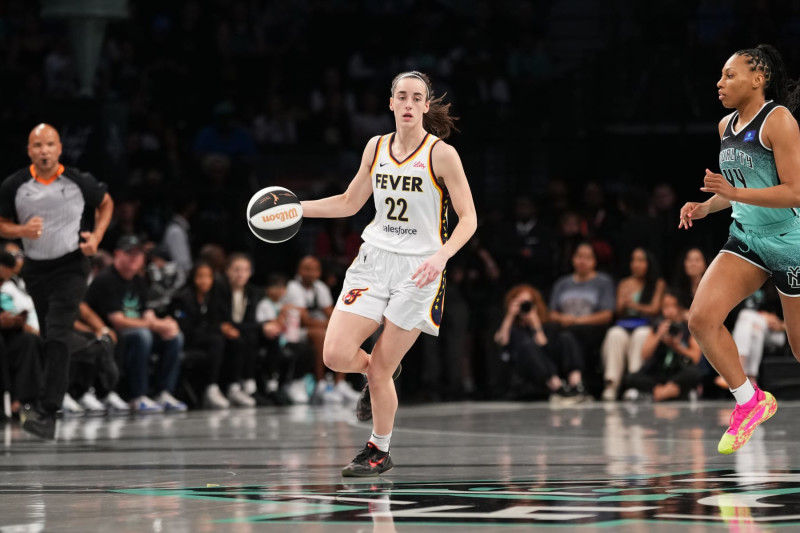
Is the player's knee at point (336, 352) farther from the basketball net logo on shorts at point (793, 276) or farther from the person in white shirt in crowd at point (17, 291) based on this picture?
the person in white shirt in crowd at point (17, 291)

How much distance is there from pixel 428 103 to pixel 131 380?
704 cm

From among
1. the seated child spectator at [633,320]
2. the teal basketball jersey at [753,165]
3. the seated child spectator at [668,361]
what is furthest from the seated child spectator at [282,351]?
the teal basketball jersey at [753,165]

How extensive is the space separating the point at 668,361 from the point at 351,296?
26.4ft

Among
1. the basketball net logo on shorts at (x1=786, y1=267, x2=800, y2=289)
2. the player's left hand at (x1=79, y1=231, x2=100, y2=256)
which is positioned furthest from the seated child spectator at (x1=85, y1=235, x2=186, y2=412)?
the basketball net logo on shorts at (x1=786, y1=267, x2=800, y2=289)

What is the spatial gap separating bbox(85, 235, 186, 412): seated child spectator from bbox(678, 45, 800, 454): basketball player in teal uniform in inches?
285

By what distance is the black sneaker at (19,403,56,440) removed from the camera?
364 inches

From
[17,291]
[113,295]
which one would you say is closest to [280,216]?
[17,291]

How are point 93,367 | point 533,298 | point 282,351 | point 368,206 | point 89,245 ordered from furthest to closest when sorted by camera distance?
point 368,206 → point 533,298 → point 282,351 → point 93,367 → point 89,245

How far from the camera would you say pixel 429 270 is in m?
6.36

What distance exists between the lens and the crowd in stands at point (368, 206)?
1377 centimetres

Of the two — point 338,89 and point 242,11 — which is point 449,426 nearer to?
point 338,89

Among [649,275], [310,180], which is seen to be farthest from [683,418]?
[310,180]

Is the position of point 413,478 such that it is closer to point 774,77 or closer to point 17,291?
point 774,77

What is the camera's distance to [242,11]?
770 inches
